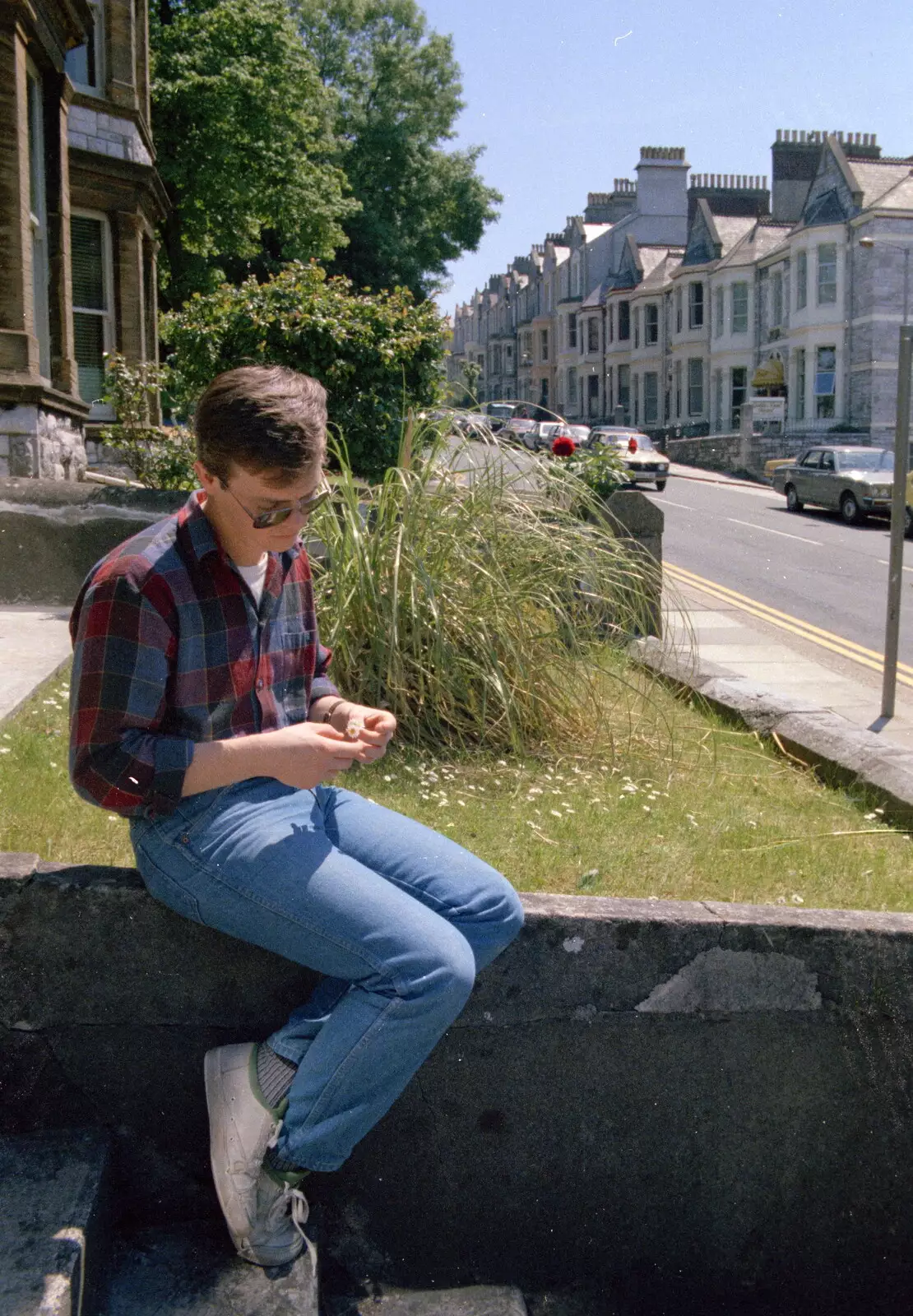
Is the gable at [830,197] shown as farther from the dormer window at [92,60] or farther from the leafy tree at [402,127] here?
the dormer window at [92,60]

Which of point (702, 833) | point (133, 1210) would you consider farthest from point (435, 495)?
point (133, 1210)

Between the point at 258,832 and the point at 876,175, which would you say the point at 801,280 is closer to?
the point at 876,175

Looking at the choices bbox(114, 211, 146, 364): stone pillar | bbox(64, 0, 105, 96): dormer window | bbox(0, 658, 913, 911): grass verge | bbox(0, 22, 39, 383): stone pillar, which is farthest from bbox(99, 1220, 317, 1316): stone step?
bbox(64, 0, 105, 96): dormer window

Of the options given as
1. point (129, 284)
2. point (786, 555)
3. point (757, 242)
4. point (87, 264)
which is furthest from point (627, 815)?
point (757, 242)

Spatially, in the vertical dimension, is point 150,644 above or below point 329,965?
above

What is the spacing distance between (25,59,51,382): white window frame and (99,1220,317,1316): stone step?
1112 cm

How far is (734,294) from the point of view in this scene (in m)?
52.9

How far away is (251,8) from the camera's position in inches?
998

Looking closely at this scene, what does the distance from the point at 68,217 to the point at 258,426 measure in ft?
40.3

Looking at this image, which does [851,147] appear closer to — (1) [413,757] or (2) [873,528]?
(2) [873,528]

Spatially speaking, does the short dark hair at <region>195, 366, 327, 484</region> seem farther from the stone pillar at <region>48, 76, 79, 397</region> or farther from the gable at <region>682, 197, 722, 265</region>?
the gable at <region>682, 197, 722, 265</region>

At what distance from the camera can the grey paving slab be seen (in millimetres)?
5427

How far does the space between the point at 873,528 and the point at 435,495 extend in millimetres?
23101

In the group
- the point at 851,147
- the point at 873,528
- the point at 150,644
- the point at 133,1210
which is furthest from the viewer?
the point at 851,147
